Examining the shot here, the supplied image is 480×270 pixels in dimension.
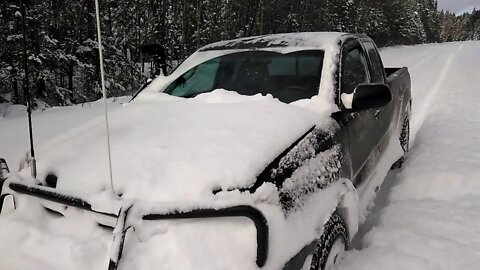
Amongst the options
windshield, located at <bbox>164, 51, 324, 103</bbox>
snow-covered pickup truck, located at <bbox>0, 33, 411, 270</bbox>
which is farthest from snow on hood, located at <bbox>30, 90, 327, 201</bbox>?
windshield, located at <bbox>164, 51, 324, 103</bbox>

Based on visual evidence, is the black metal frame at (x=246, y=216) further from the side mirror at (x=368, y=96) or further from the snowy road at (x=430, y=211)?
the side mirror at (x=368, y=96)

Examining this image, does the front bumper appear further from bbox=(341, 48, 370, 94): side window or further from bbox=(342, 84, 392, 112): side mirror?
bbox=(341, 48, 370, 94): side window

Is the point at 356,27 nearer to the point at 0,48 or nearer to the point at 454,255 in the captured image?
the point at 0,48

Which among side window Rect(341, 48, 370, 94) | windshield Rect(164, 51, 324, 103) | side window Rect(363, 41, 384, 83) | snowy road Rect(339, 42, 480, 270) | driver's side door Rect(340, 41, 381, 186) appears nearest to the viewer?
snowy road Rect(339, 42, 480, 270)

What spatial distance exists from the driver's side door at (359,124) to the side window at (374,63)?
0.18 metres

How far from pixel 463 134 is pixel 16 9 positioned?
31.4 feet

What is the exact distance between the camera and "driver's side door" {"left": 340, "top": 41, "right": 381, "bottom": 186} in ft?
9.57

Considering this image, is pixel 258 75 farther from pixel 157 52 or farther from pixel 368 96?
pixel 157 52

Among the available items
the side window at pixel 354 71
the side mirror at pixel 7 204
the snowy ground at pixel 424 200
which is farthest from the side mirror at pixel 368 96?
the side mirror at pixel 7 204

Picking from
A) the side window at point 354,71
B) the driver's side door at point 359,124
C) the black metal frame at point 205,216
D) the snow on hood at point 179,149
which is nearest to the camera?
the black metal frame at point 205,216

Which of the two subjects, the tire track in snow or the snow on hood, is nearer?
the snow on hood

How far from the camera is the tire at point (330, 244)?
6.88 ft

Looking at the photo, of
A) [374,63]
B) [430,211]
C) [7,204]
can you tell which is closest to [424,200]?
[430,211]

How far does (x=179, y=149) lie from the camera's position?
6.73 ft
